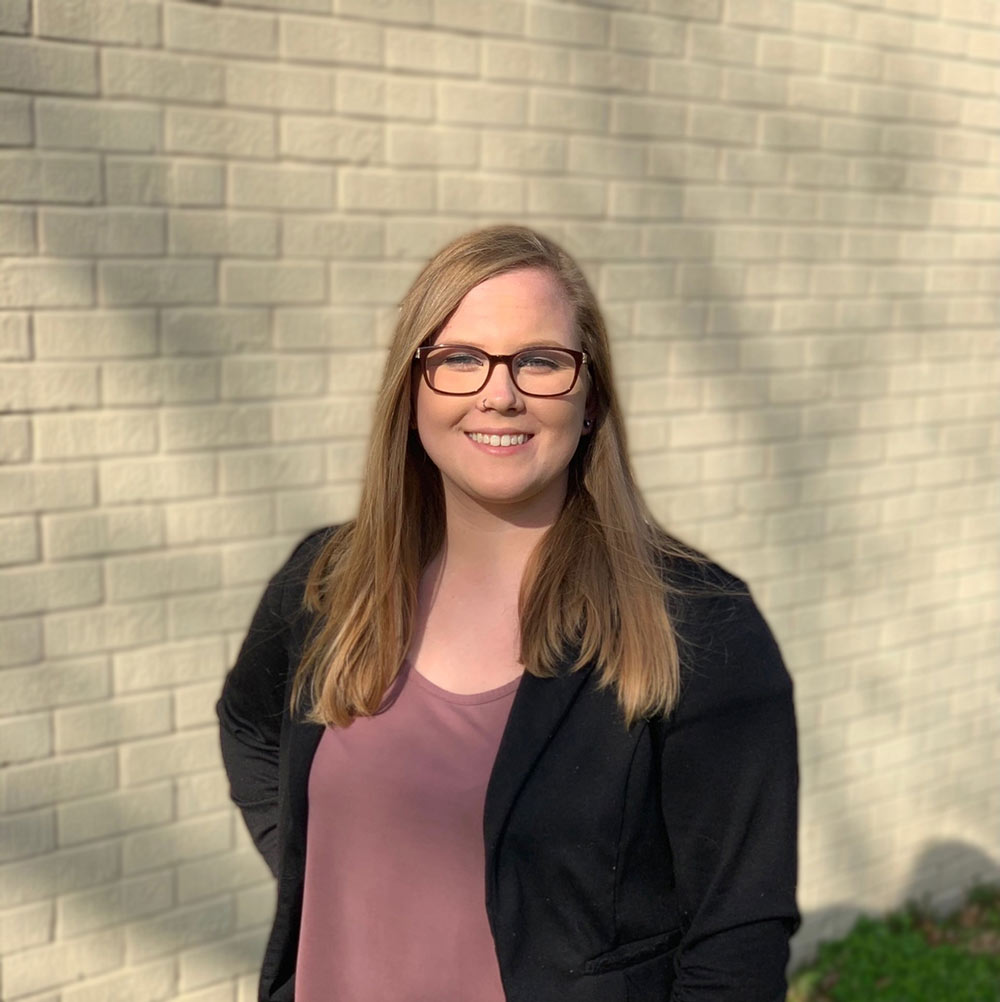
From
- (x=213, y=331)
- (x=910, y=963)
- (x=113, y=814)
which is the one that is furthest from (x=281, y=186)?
(x=910, y=963)

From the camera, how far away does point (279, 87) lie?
3119 mm

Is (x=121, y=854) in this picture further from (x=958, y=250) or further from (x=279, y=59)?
(x=958, y=250)

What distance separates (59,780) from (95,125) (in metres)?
1.56

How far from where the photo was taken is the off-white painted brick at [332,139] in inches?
124

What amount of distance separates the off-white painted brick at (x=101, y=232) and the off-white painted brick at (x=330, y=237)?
0.34 metres

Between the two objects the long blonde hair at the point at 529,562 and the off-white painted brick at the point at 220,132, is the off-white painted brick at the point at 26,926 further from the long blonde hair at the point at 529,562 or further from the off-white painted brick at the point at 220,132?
the off-white painted brick at the point at 220,132

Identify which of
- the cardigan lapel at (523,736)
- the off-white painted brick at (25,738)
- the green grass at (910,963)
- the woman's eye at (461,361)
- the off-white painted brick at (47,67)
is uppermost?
the off-white painted brick at (47,67)

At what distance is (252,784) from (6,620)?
88 centimetres

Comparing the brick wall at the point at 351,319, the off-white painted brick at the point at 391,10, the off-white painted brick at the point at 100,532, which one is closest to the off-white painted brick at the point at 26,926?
the brick wall at the point at 351,319

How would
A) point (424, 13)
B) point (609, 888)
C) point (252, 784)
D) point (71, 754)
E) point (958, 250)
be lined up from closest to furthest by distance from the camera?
point (609, 888) < point (252, 784) < point (71, 754) < point (424, 13) < point (958, 250)

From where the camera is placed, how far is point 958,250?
4.58 metres

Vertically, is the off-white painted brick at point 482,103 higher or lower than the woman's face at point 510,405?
higher

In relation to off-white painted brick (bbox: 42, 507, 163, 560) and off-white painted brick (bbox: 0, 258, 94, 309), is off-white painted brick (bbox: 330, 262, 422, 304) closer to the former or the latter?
off-white painted brick (bbox: 0, 258, 94, 309)

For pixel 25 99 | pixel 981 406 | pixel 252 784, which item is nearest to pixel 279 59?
pixel 25 99
